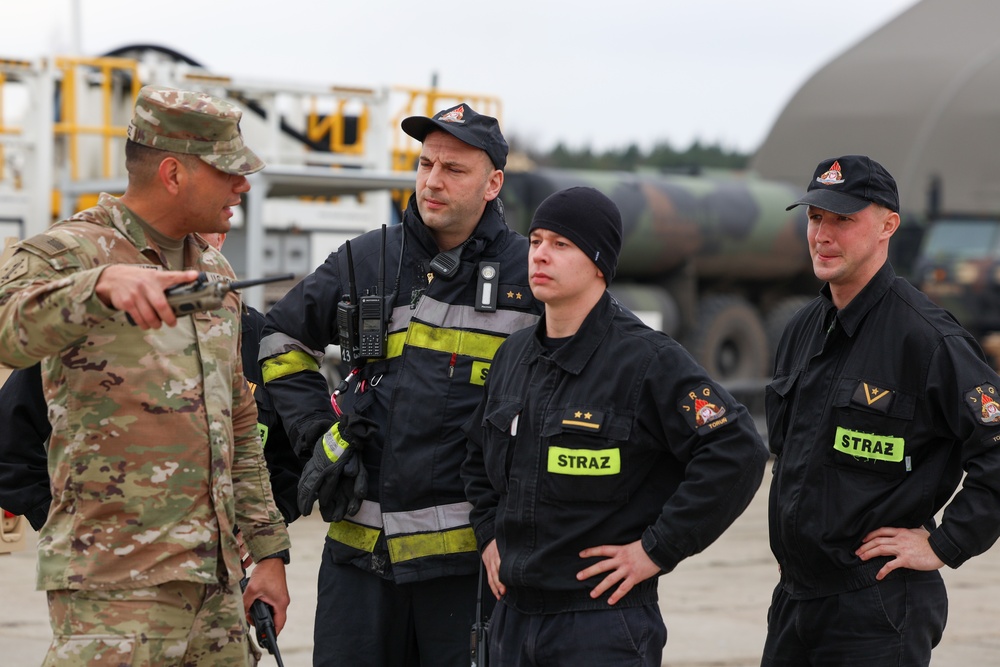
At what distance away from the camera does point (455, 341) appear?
13.0ft

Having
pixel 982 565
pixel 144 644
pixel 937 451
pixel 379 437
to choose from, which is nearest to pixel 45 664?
pixel 144 644

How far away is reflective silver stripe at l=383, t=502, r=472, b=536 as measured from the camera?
12.8ft

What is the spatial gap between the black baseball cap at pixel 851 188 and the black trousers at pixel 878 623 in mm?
990

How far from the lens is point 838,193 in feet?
12.8

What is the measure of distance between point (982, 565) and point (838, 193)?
20.4ft

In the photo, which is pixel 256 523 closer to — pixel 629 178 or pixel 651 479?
pixel 651 479

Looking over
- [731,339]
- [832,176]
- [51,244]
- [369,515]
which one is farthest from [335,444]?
[731,339]

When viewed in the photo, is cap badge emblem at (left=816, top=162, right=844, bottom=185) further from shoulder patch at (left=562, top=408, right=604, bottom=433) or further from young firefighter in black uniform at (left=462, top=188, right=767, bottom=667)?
shoulder patch at (left=562, top=408, right=604, bottom=433)

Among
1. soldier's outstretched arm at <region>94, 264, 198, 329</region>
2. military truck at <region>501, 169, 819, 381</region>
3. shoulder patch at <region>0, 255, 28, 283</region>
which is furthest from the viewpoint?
military truck at <region>501, 169, 819, 381</region>

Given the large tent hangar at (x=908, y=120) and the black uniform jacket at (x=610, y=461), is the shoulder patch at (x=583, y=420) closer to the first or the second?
the black uniform jacket at (x=610, y=461)

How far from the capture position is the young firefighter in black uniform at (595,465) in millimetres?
3488

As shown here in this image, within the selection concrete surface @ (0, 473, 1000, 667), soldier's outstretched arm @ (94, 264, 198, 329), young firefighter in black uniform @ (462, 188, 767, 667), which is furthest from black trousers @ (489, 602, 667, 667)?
concrete surface @ (0, 473, 1000, 667)

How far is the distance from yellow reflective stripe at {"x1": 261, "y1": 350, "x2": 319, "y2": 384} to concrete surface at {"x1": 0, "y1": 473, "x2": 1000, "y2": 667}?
2560mm

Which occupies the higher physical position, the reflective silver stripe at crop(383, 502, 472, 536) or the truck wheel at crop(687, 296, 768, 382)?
the reflective silver stripe at crop(383, 502, 472, 536)
